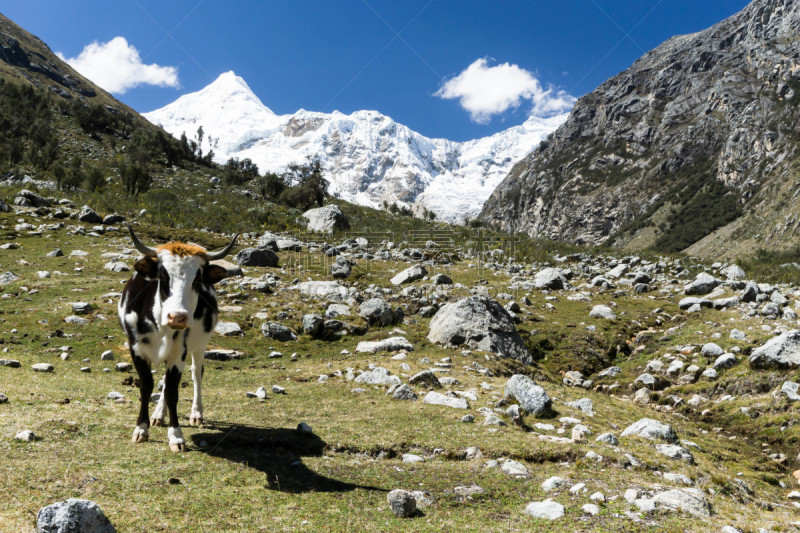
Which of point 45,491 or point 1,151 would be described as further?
point 1,151

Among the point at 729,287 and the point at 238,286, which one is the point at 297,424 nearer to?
the point at 238,286

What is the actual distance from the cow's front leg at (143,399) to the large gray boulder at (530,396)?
7652 mm

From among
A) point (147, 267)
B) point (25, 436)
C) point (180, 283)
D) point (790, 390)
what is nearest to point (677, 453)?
point (790, 390)

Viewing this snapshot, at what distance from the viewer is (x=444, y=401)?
10609mm

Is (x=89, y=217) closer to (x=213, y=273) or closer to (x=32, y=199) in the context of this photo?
(x=32, y=199)

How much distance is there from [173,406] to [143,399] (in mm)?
528

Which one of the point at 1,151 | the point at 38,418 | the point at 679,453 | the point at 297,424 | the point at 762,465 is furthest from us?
the point at 1,151

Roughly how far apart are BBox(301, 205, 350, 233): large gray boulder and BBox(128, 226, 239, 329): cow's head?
37.7 meters

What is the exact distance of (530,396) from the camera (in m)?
10.5

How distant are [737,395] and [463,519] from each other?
1241cm

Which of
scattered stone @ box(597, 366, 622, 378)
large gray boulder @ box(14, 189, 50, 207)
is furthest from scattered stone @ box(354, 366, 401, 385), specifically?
large gray boulder @ box(14, 189, 50, 207)

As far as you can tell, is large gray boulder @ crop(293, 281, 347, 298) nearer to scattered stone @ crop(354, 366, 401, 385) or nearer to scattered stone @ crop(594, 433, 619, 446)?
scattered stone @ crop(354, 366, 401, 385)

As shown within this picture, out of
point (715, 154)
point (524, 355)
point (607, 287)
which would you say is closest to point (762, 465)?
point (524, 355)

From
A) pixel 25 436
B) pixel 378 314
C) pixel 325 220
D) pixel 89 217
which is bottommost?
pixel 25 436
